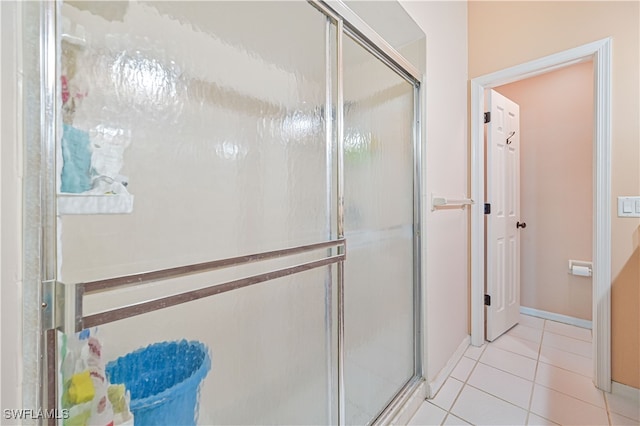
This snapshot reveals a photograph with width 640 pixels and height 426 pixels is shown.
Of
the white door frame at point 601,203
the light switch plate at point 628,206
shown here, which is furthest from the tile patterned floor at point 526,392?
the light switch plate at point 628,206

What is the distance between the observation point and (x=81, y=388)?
0.56 metres

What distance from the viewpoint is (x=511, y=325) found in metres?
2.51

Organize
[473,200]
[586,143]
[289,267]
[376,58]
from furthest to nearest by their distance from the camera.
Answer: [586,143]
[473,200]
[376,58]
[289,267]

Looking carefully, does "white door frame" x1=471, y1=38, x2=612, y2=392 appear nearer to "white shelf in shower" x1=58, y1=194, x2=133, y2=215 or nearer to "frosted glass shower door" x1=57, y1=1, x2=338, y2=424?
"frosted glass shower door" x1=57, y1=1, x2=338, y2=424

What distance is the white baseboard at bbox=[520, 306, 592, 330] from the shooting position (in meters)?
2.52

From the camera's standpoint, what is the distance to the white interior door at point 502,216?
2.25 meters

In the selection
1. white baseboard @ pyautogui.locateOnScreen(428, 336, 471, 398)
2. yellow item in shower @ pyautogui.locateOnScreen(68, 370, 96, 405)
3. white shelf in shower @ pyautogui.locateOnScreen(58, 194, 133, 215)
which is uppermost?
white shelf in shower @ pyautogui.locateOnScreen(58, 194, 133, 215)

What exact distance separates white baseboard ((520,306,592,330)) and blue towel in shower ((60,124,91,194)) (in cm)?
349

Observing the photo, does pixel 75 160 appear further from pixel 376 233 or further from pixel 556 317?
pixel 556 317

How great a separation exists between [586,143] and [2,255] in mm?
3524

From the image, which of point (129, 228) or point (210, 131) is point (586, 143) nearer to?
point (210, 131)

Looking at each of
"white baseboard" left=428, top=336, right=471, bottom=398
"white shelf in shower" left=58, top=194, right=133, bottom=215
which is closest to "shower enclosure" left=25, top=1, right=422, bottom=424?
"white shelf in shower" left=58, top=194, right=133, bottom=215

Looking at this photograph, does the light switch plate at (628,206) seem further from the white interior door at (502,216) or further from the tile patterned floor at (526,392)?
the tile patterned floor at (526,392)

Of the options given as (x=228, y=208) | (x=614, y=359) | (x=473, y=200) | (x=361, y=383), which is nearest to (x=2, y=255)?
(x=228, y=208)
